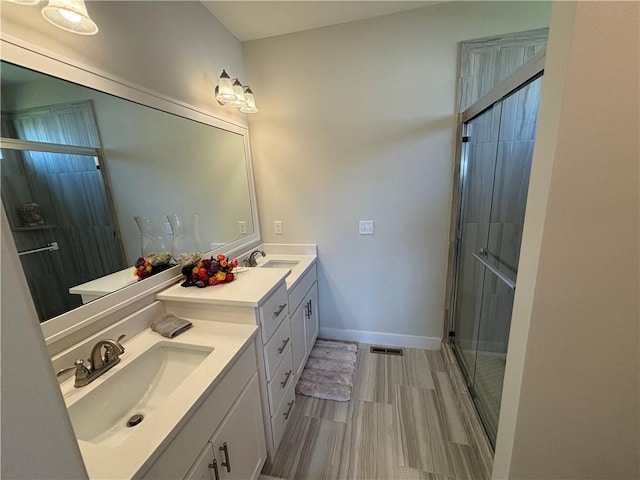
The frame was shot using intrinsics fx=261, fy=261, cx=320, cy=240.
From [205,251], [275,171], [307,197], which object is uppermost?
[275,171]

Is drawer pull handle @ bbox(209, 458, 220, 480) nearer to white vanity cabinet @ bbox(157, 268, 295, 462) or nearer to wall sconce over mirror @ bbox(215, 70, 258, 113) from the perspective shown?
white vanity cabinet @ bbox(157, 268, 295, 462)

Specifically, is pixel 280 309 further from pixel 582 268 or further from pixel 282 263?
pixel 582 268

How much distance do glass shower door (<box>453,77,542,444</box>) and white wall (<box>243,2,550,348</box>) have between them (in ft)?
0.56

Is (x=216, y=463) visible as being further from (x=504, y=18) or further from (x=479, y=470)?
(x=504, y=18)

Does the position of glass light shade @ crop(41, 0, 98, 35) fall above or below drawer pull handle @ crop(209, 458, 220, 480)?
above

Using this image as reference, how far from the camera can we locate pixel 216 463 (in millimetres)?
944

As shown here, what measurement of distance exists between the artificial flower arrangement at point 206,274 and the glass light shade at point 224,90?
42.5 inches

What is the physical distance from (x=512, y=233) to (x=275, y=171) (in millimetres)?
1744

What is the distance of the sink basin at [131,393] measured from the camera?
87 cm

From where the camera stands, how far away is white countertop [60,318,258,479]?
0.66 meters

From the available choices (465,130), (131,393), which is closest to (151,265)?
(131,393)

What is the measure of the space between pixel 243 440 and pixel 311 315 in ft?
3.69

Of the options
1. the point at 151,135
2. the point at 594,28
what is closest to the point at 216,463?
the point at 151,135

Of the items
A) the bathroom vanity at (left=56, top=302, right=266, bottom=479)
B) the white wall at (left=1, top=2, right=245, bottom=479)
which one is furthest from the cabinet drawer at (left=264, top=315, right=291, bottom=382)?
the white wall at (left=1, top=2, right=245, bottom=479)
